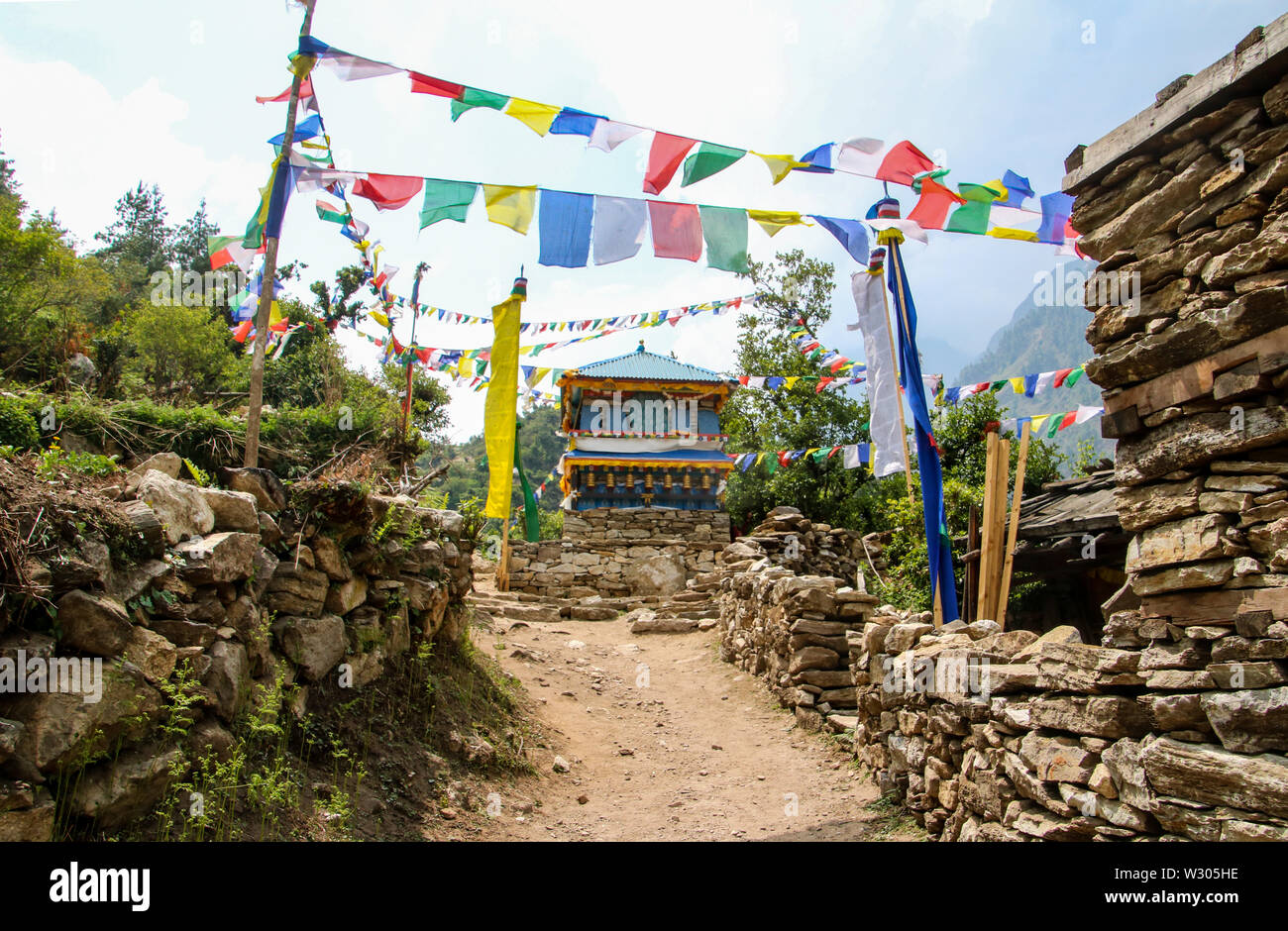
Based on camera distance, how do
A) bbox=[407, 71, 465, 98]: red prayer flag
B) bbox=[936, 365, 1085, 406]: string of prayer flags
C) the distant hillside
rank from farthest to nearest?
the distant hillside
bbox=[936, 365, 1085, 406]: string of prayer flags
bbox=[407, 71, 465, 98]: red prayer flag

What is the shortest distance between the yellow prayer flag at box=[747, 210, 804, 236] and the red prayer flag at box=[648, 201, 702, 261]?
0.57 metres

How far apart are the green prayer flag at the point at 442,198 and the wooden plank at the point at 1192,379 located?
5653 mm

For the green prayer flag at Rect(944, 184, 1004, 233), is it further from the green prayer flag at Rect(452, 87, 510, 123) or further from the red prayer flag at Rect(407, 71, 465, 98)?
the red prayer flag at Rect(407, 71, 465, 98)

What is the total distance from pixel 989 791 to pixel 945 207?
558cm

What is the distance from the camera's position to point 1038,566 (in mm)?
8062

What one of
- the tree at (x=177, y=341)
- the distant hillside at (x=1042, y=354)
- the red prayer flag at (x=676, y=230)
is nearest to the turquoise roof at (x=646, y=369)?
the tree at (x=177, y=341)

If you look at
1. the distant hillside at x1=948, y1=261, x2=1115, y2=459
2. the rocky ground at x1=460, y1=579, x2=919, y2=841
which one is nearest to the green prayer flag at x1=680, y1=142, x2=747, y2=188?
the rocky ground at x1=460, y1=579, x2=919, y2=841

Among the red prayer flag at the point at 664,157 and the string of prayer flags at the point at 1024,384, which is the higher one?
the red prayer flag at the point at 664,157

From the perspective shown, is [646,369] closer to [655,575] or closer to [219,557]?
[655,575]

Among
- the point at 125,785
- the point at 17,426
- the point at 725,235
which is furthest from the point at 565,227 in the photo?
the point at 125,785

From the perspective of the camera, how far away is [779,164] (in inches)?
279

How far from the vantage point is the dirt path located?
5.78 metres

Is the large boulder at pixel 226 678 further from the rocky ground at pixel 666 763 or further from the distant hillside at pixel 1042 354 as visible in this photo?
the distant hillside at pixel 1042 354

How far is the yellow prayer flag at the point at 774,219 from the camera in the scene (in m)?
7.43
